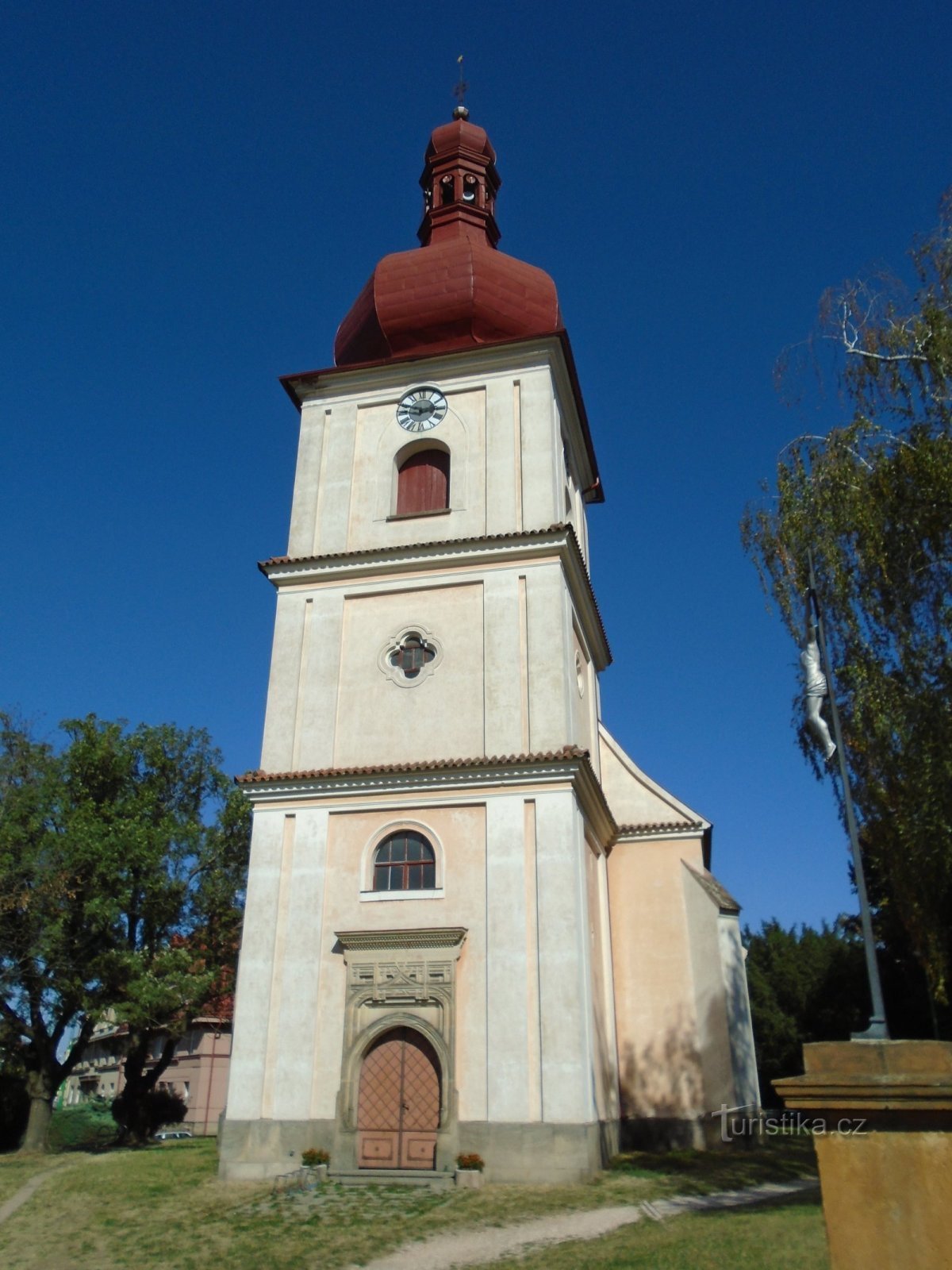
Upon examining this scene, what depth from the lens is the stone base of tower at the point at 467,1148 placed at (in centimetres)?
1374

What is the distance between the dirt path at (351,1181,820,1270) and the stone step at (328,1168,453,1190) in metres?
2.62

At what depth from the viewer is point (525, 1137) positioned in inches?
549

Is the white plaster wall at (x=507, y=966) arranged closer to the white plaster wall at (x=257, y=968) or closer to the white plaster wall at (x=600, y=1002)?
the white plaster wall at (x=600, y=1002)

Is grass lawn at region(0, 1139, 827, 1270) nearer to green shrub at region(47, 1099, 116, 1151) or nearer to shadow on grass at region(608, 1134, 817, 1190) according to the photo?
shadow on grass at region(608, 1134, 817, 1190)

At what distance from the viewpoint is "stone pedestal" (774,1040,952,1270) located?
4004 millimetres

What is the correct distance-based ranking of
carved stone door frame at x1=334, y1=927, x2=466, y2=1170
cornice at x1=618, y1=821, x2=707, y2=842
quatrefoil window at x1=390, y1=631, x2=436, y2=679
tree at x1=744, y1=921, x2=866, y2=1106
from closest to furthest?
carved stone door frame at x1=334, y1=927, x2=466, y2=1170
quatrefoil window at x1=390, y1=631, x2=436, y2=679
cornice at x1=618, y1=821, x2=707, y2=842
tree at x1=744, y1=921, x2=866, y2=1106

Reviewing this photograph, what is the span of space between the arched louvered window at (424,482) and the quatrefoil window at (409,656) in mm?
2947

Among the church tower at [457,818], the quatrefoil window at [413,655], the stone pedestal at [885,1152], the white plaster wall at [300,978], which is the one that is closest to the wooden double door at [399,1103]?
the church tower at [457,818]

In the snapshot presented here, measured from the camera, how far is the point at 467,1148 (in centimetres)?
1411

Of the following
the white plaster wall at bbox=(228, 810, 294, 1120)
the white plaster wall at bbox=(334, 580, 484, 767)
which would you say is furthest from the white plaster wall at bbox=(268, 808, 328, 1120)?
the white plaster wall at bbox=(334, 580, 484, 767)

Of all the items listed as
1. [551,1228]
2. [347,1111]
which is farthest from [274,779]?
[551,1228]

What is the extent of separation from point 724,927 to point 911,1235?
16.2m

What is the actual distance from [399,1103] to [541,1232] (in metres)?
4.52

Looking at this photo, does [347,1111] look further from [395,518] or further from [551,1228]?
[395,518]
